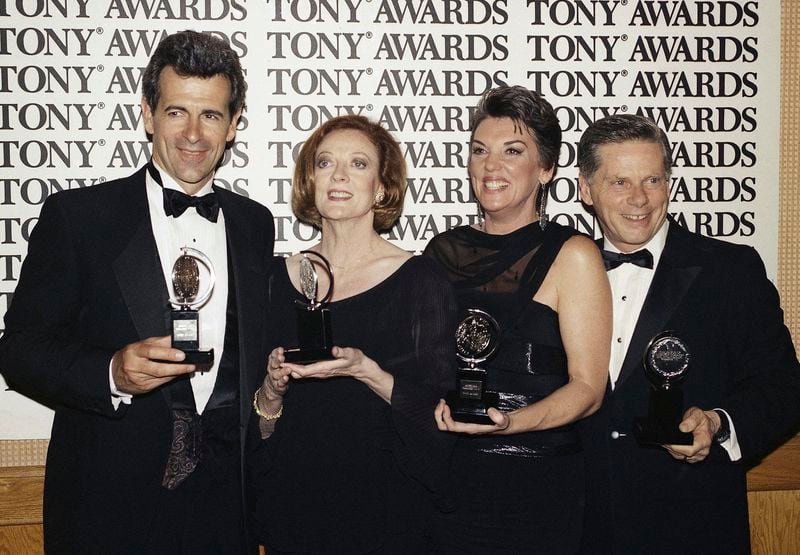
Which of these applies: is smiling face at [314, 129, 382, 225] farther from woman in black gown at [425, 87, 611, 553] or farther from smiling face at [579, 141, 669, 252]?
smiling face at [579, 141, 669, 252]

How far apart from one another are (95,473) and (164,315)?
1.89 ft

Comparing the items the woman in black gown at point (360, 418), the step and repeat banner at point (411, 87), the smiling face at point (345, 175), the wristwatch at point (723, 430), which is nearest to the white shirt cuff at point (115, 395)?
the woman in black gown at point (360, 418)

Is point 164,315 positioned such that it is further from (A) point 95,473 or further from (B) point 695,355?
(B) point 695,355

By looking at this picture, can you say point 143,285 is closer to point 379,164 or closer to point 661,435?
point 379,164

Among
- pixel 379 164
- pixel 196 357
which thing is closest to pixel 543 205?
pixel 379 164

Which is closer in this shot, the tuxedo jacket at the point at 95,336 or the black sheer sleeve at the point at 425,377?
the tuxedo jacket at the point at 95,336

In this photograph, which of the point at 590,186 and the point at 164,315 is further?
the point at 590,186

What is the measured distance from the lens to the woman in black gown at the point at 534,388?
2.79 metres

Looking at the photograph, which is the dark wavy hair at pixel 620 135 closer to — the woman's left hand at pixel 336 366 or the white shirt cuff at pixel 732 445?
the white shirt cuff at pixel 732 445

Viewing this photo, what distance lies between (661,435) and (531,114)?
125 centimetres

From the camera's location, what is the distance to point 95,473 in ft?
8.65

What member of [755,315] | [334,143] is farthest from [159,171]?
[755,315]

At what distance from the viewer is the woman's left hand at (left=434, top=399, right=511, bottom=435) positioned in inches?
101

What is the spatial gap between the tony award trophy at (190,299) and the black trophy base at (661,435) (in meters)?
1.46
